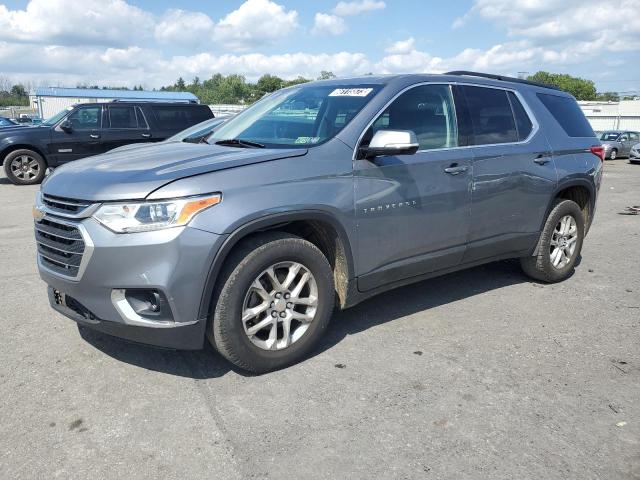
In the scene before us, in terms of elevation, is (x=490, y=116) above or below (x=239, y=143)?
above

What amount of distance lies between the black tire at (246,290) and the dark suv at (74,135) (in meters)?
10.3

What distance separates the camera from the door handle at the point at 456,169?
4039 millimetres

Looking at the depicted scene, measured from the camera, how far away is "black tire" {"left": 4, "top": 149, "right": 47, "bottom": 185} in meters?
12.2

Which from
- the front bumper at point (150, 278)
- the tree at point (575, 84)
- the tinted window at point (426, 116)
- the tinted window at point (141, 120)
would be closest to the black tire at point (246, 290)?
the front bumper at point (150, 278)

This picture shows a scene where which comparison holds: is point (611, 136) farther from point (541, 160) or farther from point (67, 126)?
point (541, 160)

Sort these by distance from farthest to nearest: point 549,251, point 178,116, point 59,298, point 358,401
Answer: point 178,116, point 549,251, point 59,298, point 358,401

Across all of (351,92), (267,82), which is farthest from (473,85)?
(267,82)

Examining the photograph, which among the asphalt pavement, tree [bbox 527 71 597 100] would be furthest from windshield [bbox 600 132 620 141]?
tree [bbox 527 71 597 100]

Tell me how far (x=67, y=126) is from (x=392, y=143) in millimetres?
10980

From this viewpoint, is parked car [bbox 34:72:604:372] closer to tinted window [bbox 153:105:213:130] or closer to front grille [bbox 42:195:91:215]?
front grille [bbox 42:195:91:215]

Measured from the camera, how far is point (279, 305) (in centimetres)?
335

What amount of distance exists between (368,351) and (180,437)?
145cm

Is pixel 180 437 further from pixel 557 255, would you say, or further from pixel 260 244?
pixel 557 255

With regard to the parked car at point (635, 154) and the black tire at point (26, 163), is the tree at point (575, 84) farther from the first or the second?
the black tire at point (26, 163)
